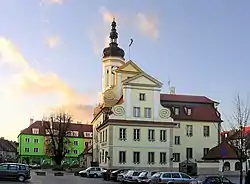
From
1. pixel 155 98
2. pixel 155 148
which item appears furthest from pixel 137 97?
pixel 155 148

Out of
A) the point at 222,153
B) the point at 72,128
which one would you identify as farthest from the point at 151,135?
the point at 72,128

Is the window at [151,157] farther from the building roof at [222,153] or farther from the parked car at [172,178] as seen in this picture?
the parked car at [172,178]

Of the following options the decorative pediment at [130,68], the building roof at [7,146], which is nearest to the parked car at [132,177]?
the decorative pediment at [130,68]

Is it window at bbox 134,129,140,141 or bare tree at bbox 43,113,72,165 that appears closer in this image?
window at bbox 134,129,140,141

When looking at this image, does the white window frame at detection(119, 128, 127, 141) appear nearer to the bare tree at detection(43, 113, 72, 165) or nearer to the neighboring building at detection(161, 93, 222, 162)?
the neighboring building at detection(161, 93, 222, 162)

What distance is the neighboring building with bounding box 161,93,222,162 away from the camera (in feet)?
251

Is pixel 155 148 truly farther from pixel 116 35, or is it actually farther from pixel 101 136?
pixel 116 35

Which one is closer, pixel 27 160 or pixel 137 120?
pixel 137 120

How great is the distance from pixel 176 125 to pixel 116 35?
31.0 metres

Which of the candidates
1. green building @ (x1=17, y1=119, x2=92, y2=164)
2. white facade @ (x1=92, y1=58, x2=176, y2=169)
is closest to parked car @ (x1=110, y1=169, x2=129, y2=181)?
white facade @ (x1=92, y1=58, x2=176, y2=169)

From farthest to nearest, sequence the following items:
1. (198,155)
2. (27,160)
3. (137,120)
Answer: (27,160) → (198,155) → (137,120)

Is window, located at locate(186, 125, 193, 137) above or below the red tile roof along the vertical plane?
below

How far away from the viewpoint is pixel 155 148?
234 feet

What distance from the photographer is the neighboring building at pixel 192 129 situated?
76475 mm
